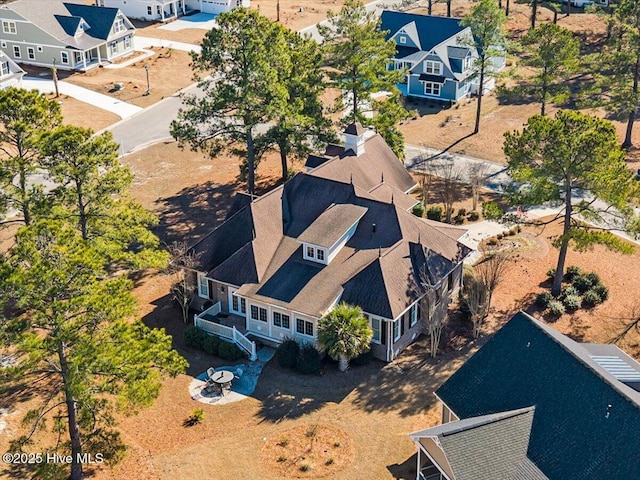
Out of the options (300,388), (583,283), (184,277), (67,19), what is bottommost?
(300,388)

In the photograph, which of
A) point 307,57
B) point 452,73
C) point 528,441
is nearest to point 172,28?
point 452,73

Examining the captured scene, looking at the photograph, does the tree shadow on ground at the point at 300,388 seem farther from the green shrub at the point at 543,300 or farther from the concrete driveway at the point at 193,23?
the concrete driveway at the point at 193,23

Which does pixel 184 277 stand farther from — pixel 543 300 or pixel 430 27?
pixel 430 27

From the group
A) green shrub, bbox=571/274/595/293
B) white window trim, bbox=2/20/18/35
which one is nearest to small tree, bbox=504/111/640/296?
green shrub, bbox=571/274/595/293

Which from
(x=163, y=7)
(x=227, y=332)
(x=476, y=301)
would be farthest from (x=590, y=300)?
(x=163, y=7)

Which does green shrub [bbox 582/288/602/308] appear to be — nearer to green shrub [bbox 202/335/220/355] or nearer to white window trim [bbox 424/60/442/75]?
green shrub [bbox 202/335/220/355]

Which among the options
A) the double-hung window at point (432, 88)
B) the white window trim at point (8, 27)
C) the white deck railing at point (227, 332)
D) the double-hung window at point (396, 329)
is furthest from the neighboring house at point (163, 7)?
the double-hung window at point (396, 329)
